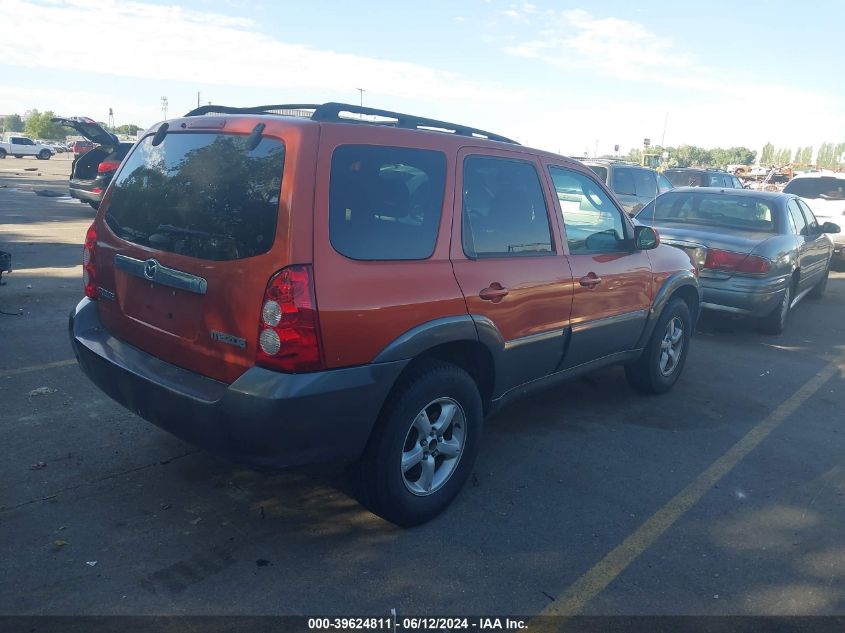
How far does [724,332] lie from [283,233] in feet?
22.6

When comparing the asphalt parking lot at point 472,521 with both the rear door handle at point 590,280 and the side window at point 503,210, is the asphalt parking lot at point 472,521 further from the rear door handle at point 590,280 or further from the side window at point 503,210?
the side window at point 503,210

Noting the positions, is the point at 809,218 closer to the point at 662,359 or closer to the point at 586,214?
the point at 662,359

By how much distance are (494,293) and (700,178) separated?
16177 millimetres

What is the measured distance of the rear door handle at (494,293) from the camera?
366 cm

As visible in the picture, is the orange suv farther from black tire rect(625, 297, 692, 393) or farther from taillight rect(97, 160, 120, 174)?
taillight rect(97, 160, 120, 174)

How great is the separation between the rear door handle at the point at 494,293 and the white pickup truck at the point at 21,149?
5544cm

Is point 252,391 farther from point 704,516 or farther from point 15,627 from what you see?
point 704,516

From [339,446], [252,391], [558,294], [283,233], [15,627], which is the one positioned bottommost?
[15,627]

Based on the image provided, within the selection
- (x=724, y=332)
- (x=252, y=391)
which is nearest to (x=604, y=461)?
(x=252, y=391)

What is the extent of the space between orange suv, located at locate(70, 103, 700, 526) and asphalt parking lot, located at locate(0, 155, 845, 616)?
40 cm

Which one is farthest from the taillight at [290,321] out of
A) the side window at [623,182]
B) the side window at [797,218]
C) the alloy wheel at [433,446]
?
the side window at [623,182]

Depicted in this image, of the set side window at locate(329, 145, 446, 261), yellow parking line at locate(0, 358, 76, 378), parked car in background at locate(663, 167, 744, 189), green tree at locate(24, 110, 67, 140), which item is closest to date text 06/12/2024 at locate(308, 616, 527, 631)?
side window at locate(329, 145, 446, 261)

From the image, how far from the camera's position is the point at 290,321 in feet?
9.39

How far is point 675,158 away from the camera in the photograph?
8088cm
